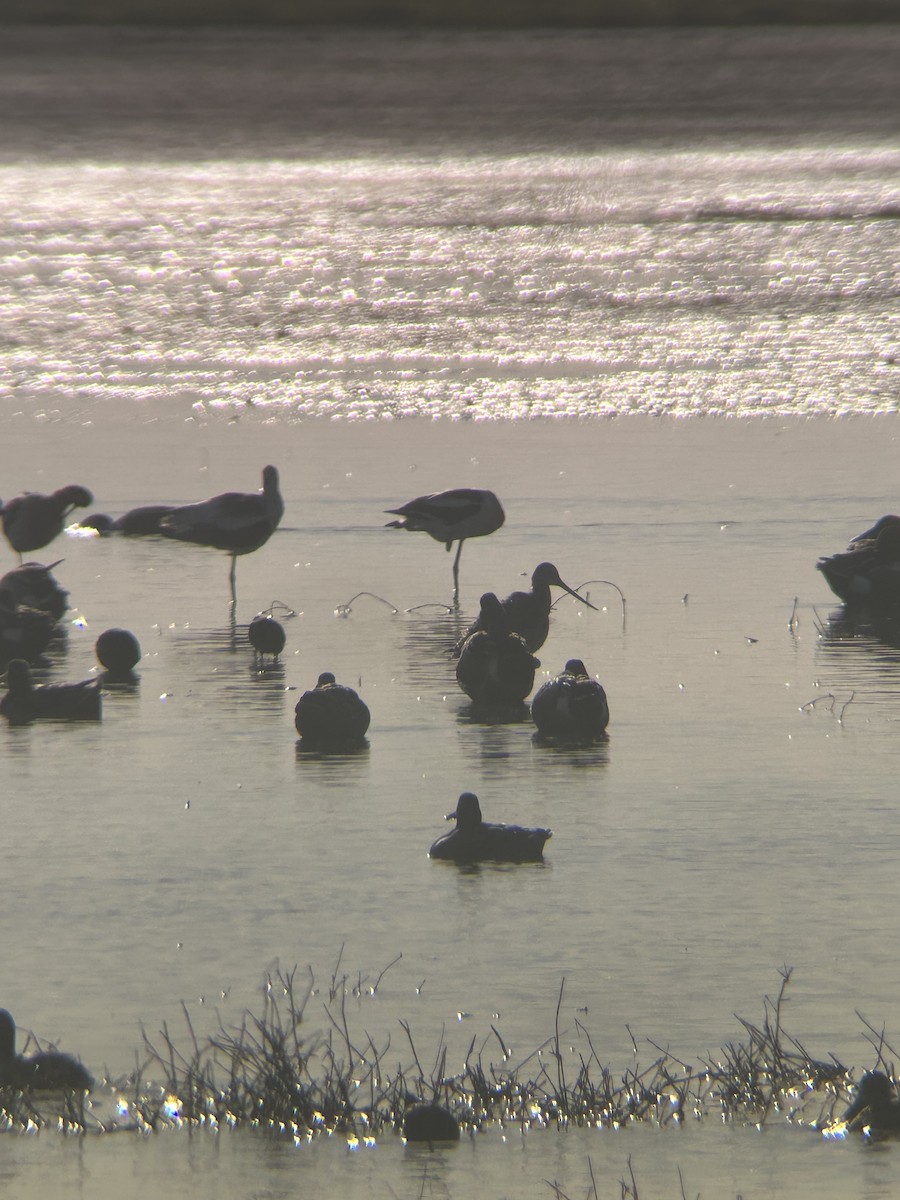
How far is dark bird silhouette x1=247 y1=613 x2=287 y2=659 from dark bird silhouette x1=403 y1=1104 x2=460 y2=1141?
13.8 feet

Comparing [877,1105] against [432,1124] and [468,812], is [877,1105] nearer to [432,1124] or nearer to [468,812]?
[432,1124]

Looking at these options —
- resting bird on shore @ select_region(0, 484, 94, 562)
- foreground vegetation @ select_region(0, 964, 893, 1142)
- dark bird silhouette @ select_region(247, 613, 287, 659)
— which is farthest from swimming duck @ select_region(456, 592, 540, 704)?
foreground vegetation @ select_region(0, 964, 893, 1142)

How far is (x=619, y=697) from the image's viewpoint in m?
7.53

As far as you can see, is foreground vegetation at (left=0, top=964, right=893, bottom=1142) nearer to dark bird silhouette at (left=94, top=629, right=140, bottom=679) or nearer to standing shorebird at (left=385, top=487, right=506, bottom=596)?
dark bird silhouette at (left=94, top=629, right=140, bottom=679)

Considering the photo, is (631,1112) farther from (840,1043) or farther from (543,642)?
(543,642)

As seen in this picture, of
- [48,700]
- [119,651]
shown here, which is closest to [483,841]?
[48,700]

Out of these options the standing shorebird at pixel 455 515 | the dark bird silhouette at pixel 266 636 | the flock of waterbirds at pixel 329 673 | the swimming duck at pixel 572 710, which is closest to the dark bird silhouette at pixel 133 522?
the flock of waterbirds at pixel 329 673

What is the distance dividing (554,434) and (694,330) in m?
3.63

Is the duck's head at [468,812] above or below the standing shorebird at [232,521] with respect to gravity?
below

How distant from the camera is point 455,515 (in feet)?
31.8

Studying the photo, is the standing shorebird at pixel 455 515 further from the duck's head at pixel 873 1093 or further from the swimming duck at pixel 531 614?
the duck's head at pixel 873 1093

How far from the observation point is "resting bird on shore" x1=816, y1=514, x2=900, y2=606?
8.94m

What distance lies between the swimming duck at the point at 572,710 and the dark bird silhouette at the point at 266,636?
4.81 feet

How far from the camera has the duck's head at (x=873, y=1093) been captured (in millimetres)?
4078
